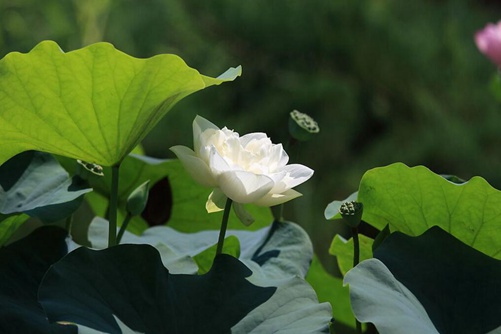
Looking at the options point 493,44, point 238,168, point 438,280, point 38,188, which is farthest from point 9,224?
point 493,44

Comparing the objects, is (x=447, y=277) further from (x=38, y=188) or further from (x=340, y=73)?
(x=340, y=73)

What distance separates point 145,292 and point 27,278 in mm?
81

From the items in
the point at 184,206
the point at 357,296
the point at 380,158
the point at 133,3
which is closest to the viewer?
the point at 357,296

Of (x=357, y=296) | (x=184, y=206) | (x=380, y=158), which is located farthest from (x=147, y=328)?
(x=380, y=158)

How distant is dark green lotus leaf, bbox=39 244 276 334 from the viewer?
1.39 feet

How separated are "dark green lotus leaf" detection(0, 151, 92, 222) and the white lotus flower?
0.07 metres

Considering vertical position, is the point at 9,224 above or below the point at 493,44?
above

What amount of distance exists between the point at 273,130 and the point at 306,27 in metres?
0.47

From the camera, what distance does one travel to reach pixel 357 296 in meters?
0.43

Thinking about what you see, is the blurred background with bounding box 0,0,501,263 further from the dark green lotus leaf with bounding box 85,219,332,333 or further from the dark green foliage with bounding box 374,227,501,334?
the dark green foliage with bounding box 374,227,501,334

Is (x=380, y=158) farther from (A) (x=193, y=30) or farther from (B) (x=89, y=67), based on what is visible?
(B) (x=89, y=67)

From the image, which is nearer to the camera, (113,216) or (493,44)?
(113,216)

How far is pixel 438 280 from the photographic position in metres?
0.47

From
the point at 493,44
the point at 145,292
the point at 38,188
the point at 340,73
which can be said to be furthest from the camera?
the point at 340,73
